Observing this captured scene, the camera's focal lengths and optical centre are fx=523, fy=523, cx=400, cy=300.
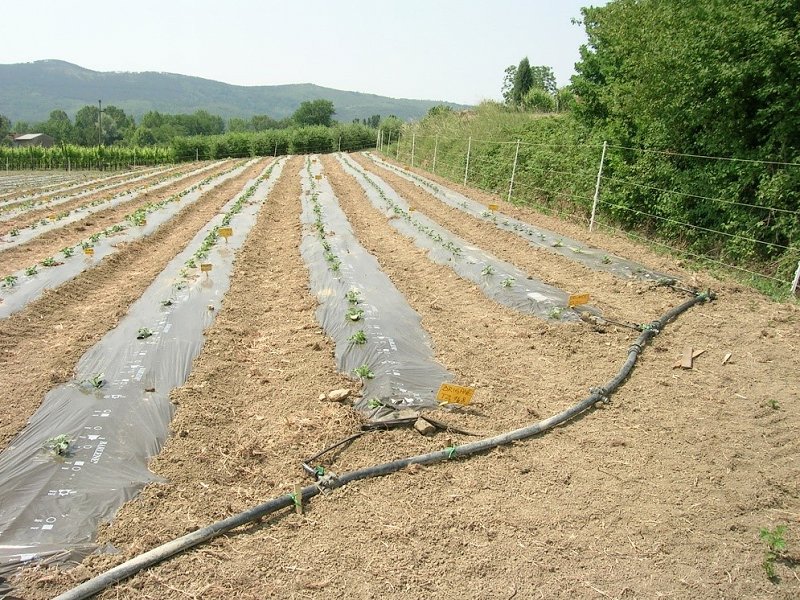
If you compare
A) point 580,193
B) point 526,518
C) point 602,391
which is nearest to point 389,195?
point 580,193

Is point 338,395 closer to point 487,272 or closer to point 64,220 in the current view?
point 487,272

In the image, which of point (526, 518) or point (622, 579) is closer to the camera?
point (622, 579)

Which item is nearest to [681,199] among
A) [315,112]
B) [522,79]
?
[522,79]

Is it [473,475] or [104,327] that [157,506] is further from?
[104,327]

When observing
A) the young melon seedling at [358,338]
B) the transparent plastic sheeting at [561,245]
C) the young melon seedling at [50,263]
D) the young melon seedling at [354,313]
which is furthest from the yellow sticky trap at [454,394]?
the young melon seedling at [50,263]

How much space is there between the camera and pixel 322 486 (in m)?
3.29

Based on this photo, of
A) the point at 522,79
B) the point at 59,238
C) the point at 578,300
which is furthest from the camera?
the point at 522,79

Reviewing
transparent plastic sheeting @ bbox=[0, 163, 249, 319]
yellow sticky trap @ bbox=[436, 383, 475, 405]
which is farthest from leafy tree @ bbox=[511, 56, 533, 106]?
yellow sticky trap @ bbox=[436, 383, 475, 405]

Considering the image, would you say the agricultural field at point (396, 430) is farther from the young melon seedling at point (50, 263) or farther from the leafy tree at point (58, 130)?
the leafy tree at point (58, 130)

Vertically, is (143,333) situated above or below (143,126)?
below

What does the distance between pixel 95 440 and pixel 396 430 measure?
2.12m

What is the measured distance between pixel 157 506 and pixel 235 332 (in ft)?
9.60

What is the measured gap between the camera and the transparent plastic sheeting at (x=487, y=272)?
6.75 metres

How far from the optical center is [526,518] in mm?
3123
